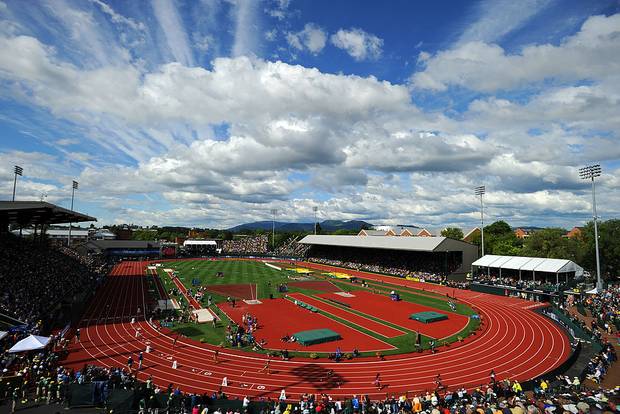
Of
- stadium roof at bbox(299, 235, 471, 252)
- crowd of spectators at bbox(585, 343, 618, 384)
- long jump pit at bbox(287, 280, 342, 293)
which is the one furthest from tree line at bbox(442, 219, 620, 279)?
crowd of spectators at bbox(585, 343, 618, 384)

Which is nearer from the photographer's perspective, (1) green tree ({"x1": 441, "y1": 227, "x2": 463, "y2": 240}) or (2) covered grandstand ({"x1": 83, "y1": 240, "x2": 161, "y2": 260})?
(2) covered grandstand ({"x1": 83, "y1": 240, "x2": 161, "y2": 260})

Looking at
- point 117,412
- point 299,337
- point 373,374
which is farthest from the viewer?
point 299,337

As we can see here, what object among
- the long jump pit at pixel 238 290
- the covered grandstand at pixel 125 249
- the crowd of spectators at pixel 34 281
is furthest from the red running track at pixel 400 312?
the covered grandstand at pixel 125 249

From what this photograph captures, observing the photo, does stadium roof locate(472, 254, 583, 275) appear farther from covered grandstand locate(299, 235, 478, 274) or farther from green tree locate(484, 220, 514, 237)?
green tree locate(484, 220, 514, 237)

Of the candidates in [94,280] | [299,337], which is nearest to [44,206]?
[94,280]

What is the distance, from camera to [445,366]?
82.3 ft

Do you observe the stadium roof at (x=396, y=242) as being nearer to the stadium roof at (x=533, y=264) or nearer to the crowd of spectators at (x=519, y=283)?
the stadium roof at (x=533, y=264)

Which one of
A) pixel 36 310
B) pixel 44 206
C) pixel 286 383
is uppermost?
pixel 44 206

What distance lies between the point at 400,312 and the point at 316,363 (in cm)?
1800

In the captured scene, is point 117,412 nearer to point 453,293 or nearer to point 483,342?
point 483,342

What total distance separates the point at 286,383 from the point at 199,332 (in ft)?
42.4

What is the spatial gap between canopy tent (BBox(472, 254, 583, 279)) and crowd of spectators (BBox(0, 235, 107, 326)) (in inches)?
2276

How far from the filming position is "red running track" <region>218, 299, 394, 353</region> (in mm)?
28766

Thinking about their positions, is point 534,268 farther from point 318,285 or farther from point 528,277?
point 318,285
